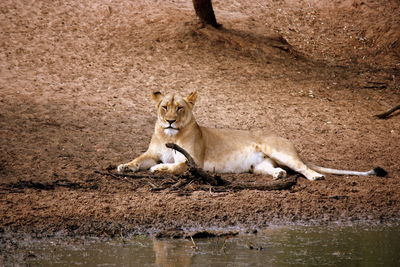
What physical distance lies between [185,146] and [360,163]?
2.61 m

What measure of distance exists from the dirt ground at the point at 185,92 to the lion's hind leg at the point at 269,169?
6.3 inches

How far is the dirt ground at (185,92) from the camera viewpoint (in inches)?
324

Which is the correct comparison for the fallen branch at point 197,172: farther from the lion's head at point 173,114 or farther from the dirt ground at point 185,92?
the lion's head at point 173,114

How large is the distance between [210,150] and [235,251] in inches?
115

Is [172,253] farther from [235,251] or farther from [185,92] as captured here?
[185,92]

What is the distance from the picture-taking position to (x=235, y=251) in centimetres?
689

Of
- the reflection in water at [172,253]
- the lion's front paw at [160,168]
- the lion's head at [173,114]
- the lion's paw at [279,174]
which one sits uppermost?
the lion's head at [173,114]

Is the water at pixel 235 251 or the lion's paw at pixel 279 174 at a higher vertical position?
the lion's paw at pixel 279 174

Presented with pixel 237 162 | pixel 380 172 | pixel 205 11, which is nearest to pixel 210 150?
pixel 237 162

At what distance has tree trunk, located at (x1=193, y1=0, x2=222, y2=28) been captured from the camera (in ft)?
51.0

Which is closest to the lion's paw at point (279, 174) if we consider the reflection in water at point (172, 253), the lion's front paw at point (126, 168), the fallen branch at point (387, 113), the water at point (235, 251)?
the lion's front paw at point (126, 168)

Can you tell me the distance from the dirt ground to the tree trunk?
282mm

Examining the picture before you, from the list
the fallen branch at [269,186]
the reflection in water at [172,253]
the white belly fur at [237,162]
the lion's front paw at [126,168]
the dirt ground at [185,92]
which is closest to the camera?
the reflection in water at [172,253]

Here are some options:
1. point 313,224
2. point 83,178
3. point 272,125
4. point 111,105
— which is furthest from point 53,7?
point 313,224
